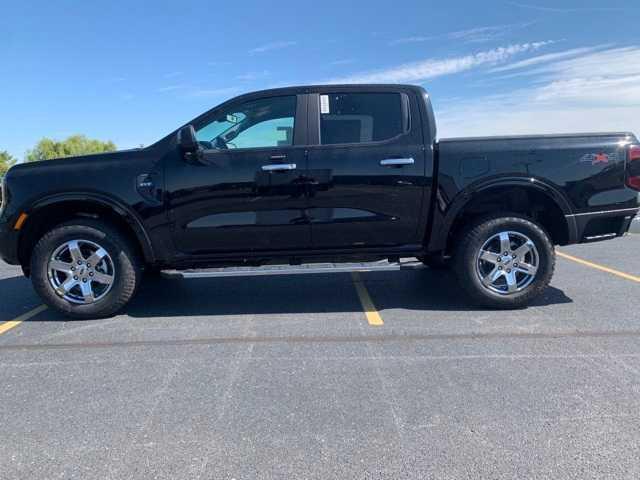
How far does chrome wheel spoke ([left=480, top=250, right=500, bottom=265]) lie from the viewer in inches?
182

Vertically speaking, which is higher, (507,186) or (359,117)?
(359,117)

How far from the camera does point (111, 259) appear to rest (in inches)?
179

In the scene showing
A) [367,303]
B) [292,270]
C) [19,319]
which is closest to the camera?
[19,319]

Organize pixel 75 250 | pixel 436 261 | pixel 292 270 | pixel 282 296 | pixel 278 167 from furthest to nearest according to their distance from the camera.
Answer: pixel 292 270 → pixel 436 261 → pixel 282 296 → pixel 75 250 → pixel 278 167

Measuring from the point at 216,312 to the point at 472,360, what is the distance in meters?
2.47

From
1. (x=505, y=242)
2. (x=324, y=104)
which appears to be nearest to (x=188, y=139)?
(x=324, y=104)

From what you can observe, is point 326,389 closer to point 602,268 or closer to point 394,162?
point 394,162

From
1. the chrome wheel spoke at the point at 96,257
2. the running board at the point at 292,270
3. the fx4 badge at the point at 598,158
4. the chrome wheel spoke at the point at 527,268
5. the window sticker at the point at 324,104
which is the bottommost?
the running board at the point at 292,270

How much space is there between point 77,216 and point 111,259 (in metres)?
0.55

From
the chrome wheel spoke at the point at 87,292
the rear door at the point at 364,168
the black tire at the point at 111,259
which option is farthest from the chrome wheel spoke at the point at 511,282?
the chrome wheel spoke at the point at 87,292

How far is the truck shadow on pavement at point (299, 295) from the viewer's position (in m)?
4.90

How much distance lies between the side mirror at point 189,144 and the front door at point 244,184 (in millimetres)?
52

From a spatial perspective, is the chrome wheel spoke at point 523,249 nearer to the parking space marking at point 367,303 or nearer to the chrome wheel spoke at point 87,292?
the parking space marking at point 367,303

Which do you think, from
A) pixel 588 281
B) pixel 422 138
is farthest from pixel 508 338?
pixel 588 281
